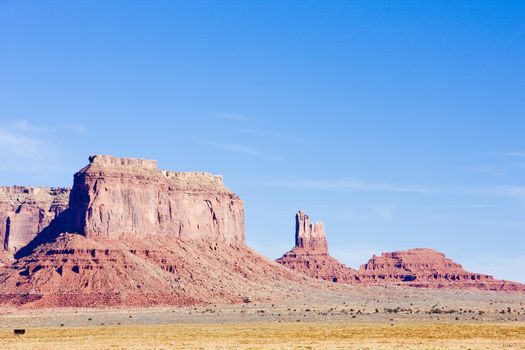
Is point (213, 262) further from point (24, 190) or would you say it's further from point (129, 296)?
point (24, 190)

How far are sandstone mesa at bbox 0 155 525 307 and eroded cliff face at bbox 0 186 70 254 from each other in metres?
0.19

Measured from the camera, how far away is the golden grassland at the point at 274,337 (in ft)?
222

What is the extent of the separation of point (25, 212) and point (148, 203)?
126ft

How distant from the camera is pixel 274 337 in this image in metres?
76.3

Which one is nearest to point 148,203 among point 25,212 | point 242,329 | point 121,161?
point 121,161

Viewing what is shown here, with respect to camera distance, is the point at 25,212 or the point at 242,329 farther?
the point at 25,212

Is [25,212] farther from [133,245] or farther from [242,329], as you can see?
[242,329]

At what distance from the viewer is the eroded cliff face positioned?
623 ft

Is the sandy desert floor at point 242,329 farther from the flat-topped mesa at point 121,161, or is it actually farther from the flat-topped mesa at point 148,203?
the flat-topped mesa at point 121,161

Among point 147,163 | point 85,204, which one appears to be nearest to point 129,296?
point 85,204

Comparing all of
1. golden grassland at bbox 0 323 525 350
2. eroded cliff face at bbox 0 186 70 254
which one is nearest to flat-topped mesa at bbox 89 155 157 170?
eroded cliff face at bbox 0 186 70 254

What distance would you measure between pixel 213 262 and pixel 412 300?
121 ft

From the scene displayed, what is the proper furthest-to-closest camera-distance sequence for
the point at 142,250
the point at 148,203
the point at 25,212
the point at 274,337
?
the point at 25,212
the point at 148,203
the point at 142,250
the point at 274,337

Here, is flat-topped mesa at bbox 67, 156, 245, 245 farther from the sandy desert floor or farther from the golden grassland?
the golden grassland
